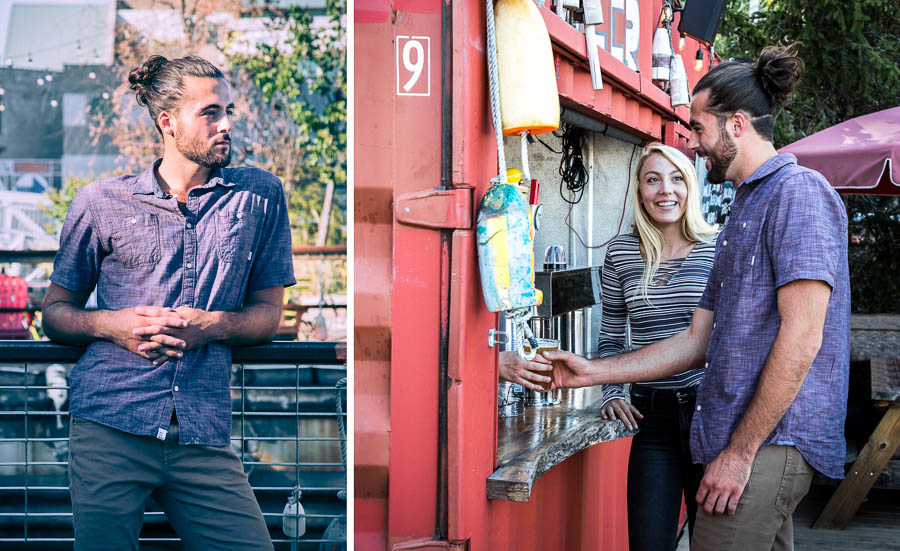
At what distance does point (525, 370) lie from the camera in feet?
9.62

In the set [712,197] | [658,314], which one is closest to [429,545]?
[658,314]

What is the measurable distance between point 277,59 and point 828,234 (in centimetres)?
141

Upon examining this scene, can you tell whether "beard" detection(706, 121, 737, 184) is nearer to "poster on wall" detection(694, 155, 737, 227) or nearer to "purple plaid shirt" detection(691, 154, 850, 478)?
"purple plaid shirt" detection(691, 154, 850, 478)

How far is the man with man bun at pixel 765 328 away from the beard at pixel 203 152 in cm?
129

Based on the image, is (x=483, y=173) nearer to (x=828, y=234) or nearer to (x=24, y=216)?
(x=828, y=234)

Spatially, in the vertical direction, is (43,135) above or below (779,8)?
below

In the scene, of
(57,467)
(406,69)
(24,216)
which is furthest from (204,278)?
(406,69)

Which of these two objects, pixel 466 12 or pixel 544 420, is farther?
pixel 544 420

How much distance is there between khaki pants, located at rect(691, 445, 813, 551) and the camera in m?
2.21

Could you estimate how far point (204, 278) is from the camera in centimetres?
209

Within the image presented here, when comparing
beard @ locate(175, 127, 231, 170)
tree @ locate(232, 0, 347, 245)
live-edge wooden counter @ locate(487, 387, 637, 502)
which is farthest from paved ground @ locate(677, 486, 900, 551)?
beard @ locate(175, 127, 231, 170)

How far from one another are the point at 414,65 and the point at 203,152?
682 millimetres

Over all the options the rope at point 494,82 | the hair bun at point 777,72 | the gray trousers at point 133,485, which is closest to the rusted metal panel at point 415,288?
the rope at point 494,82

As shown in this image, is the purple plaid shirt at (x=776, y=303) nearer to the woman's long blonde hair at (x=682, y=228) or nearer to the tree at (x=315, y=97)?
the woman's long blonde hair at (x=682, y=228)
